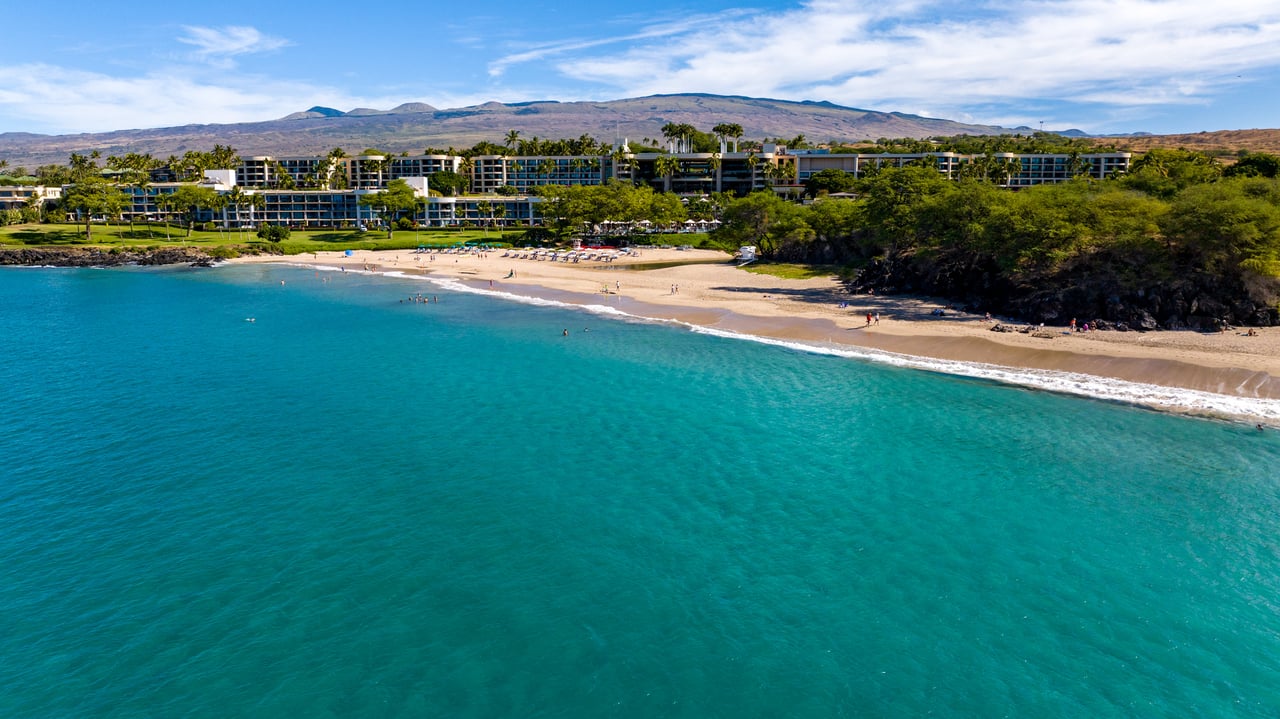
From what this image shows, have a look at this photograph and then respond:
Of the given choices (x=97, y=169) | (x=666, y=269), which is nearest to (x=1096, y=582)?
(x=666, y=269)

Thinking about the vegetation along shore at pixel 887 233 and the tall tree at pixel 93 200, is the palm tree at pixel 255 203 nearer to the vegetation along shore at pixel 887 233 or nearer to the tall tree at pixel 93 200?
the vegetation along shore at pixel 887 233

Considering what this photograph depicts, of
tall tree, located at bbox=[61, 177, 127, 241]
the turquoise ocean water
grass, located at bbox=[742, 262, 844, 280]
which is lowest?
the turquoise ocean water

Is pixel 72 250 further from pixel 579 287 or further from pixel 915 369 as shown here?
pixel 915 369

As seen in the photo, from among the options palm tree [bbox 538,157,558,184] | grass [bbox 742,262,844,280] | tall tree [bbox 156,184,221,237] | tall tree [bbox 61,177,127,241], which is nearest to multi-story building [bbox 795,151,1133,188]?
palm tree [bbox 538,157,558,184]

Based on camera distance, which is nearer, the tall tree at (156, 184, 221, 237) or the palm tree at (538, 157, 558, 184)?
the tall tree at (156, 184, 221, 237)

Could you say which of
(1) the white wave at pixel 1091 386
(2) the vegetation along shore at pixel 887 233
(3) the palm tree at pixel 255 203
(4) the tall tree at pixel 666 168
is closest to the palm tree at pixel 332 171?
(2) the vegetation along shore at pixel 887 233

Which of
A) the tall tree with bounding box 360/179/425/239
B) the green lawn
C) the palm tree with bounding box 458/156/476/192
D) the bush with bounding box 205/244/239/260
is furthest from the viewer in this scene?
the palm tree with bounding box 458/156/476/192

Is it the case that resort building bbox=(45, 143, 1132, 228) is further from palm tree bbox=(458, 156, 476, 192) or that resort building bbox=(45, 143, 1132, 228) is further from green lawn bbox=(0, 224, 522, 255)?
green lawn bbox=(0, 224, 522, 255)
